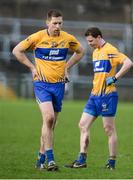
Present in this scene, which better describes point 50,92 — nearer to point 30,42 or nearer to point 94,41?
point 30,42

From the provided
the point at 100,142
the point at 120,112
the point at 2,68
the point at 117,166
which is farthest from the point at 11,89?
the point at 117,166

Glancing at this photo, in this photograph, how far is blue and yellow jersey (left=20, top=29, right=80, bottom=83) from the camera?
452 inches

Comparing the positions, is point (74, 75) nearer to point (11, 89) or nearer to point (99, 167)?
point (11, 89)

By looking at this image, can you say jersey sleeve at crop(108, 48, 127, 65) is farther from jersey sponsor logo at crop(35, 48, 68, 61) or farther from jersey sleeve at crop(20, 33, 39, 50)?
jersey sleeve at crop(20, 33, 39, 50)

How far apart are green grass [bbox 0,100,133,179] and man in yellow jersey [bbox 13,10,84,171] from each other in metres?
0.70

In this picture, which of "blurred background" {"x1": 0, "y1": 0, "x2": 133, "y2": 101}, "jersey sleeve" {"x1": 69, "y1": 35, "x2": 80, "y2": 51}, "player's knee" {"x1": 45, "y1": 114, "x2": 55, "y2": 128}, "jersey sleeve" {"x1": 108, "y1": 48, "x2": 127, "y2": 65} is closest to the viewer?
"player's knee" {"x1": 45, "y1": 114, "x2": 55, "y2": 128}

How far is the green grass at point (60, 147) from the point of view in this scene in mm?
10820

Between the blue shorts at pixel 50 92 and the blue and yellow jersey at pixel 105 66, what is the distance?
57 centimetres

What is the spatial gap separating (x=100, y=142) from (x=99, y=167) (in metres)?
4.84

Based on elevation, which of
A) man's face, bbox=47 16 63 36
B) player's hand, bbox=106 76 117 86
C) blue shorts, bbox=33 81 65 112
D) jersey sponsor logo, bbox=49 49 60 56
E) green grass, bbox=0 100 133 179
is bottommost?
green grass, bbox=0 100 133 179

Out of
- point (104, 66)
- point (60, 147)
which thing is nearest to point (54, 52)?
point (104, 66)

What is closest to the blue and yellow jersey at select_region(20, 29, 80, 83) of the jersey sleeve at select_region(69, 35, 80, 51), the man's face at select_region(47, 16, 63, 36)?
the man's face at select_region(47, 16, 63, 36)

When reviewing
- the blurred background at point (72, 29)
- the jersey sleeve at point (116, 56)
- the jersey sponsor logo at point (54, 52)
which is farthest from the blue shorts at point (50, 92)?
the blurred background at point (72, 29)

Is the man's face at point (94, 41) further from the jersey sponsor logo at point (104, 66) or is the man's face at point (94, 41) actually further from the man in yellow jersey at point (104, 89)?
the jersey sponsor logo at point (104, 66)
